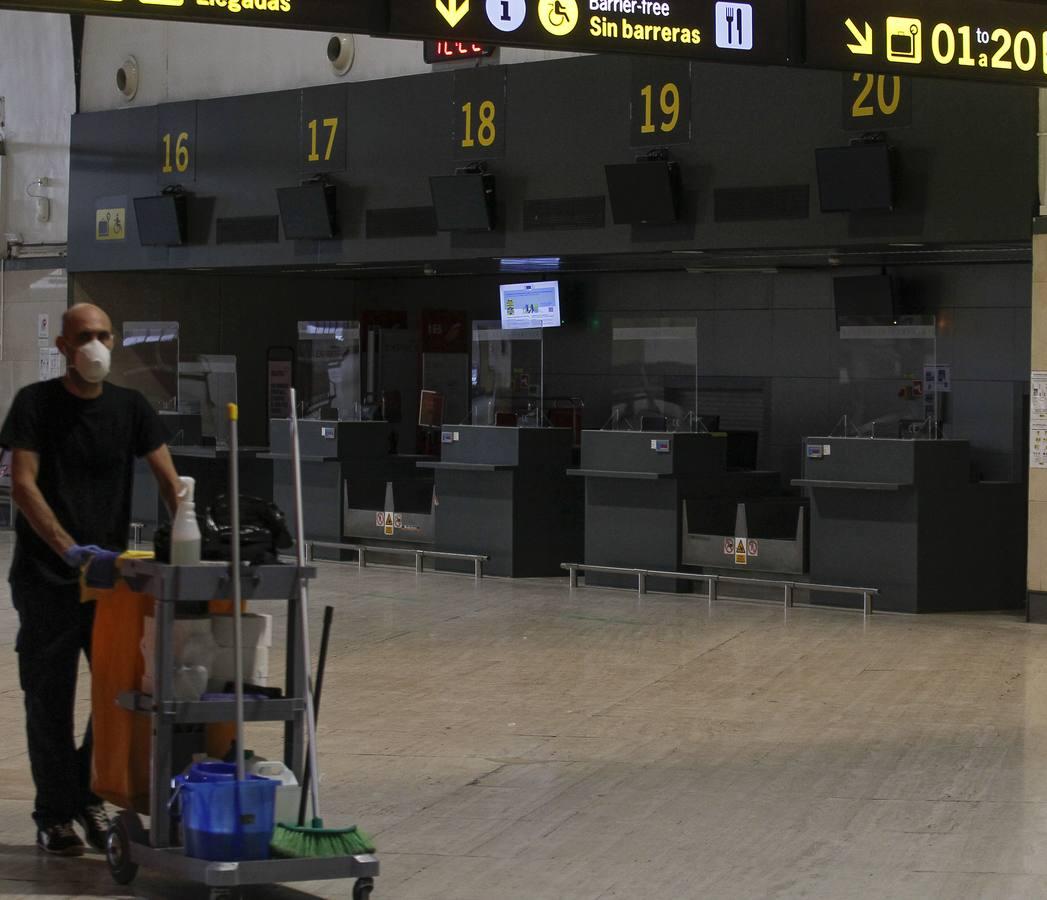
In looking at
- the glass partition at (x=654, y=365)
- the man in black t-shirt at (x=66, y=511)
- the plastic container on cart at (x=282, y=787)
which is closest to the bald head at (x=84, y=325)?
the man in black t-shirt at (x=66, y=511)

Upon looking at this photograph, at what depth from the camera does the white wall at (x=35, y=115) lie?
15.7 metres

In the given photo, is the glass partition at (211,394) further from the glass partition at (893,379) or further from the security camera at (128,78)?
the glass partition at (893,379)

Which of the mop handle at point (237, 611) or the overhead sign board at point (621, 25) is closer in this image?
the mop handle at point (237, 611)

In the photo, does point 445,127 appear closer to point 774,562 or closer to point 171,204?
point 171,204

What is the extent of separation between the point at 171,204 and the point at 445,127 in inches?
120

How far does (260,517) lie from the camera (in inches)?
179

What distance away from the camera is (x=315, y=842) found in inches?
169

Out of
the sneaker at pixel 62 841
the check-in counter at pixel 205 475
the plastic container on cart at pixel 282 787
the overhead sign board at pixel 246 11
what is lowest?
the sneaker at pixel 62 841

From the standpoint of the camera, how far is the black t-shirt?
4750mm

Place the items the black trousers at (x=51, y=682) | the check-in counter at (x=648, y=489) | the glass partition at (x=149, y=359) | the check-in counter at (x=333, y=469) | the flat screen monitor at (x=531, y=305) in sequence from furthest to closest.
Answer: the flat screen monitor at (x=531, y=305) < the glass partition at (x=149, y=359) < the check-in counter at (x=333, y=469) < the check-in counter at (x=648, y=489) < the black trousers at (x=51, y=682)

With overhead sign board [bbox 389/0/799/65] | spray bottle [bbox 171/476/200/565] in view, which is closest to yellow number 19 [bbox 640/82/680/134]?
overhead sign board [bbox 389/0/799/65]

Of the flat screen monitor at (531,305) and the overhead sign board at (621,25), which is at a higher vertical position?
the overhead sign board at (621,25)

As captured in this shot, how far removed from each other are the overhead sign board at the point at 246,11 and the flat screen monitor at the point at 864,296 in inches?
338

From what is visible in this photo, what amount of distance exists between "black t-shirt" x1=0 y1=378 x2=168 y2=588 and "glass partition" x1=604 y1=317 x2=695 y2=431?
34.7 ft
